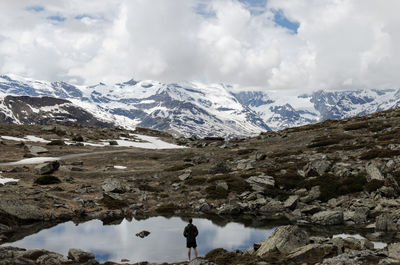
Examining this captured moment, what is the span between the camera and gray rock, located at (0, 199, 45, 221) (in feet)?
119

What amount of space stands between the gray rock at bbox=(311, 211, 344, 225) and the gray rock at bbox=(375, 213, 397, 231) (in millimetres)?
3981

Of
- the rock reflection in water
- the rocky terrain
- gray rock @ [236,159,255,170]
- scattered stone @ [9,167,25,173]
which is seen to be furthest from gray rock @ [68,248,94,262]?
gray rock @ [236,159,255,170]

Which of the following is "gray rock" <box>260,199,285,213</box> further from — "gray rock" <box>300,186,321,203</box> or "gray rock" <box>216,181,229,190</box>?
"gray rock" <box>216,181,229,190</box>

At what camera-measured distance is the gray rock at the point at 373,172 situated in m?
42.4

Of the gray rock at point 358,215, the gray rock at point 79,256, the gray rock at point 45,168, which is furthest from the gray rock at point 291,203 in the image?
the gray rock at point 45,168

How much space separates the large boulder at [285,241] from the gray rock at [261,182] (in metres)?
Result: 21.0

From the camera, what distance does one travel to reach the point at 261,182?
47.9 m

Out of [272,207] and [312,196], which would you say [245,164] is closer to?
[272,207]

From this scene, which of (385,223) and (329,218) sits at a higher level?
(329,218)

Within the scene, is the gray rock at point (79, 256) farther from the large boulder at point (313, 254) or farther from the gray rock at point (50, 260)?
the large boulder at point (313, 254)

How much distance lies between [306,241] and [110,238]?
1844 cm

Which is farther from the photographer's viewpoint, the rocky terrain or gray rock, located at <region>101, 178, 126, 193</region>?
gray rock, located at <region>101, 178, 126, 193</region>

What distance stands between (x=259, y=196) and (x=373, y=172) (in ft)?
47.0

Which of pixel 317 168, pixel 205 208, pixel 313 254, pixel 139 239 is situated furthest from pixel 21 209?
pixel 317 168
